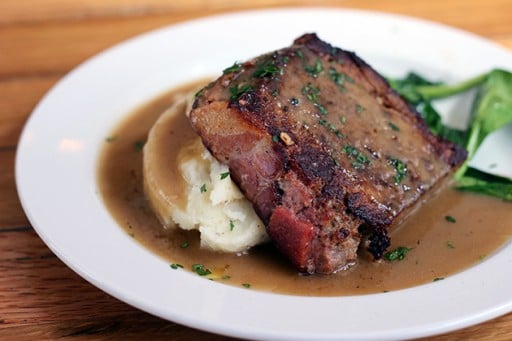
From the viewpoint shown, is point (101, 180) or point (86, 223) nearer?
point (86, 223)

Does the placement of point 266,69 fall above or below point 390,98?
above

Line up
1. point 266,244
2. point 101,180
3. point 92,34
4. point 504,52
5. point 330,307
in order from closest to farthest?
point 330,307, point 266,244, point 101,180, point 504,52, point 92,34

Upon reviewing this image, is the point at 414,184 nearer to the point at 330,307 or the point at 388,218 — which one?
the point at 388,218

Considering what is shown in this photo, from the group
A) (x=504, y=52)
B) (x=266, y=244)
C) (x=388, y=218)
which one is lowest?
(x=266, y=244)

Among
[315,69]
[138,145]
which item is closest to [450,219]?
[315,69]

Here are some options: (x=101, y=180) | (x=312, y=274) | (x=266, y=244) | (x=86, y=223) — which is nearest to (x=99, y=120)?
(x=101, y=180)

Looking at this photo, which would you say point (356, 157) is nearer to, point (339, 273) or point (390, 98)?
point (339, 273)
